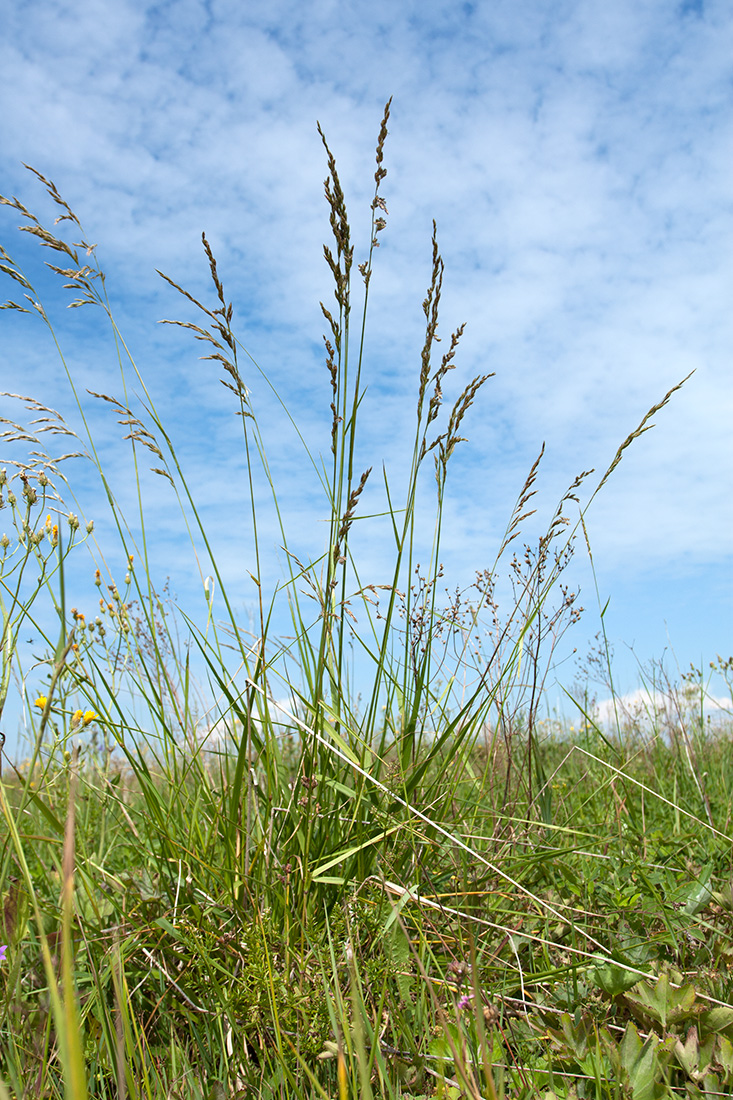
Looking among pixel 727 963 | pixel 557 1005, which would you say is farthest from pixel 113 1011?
pixel 727 963

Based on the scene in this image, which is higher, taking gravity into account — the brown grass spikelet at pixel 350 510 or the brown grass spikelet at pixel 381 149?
the brown grass spikelet at pixel 381 149

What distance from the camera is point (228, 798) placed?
7.06 feet

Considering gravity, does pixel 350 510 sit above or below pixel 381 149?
below

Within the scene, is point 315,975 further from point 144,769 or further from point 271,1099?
point 144,769

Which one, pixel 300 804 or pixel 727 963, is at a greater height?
pixel 300 804

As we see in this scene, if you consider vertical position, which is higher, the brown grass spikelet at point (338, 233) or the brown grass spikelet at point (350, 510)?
the brown grass spikelet at point (338, 233)

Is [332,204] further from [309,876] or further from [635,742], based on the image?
[635,742]

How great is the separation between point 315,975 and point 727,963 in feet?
3.46

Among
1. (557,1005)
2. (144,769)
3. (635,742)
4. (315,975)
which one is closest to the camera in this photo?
(315,975)

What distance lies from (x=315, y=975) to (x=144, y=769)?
2.19 feet

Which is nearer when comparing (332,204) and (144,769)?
(332,204)

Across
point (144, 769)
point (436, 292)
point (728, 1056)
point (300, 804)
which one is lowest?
point (728, 1056)

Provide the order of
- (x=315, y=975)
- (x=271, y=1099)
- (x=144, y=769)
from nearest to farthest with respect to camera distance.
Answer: (x=271, y=1099), (x=315, y=975), (x=144, y=769)

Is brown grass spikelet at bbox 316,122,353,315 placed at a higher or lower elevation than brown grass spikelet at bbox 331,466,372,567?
higher
